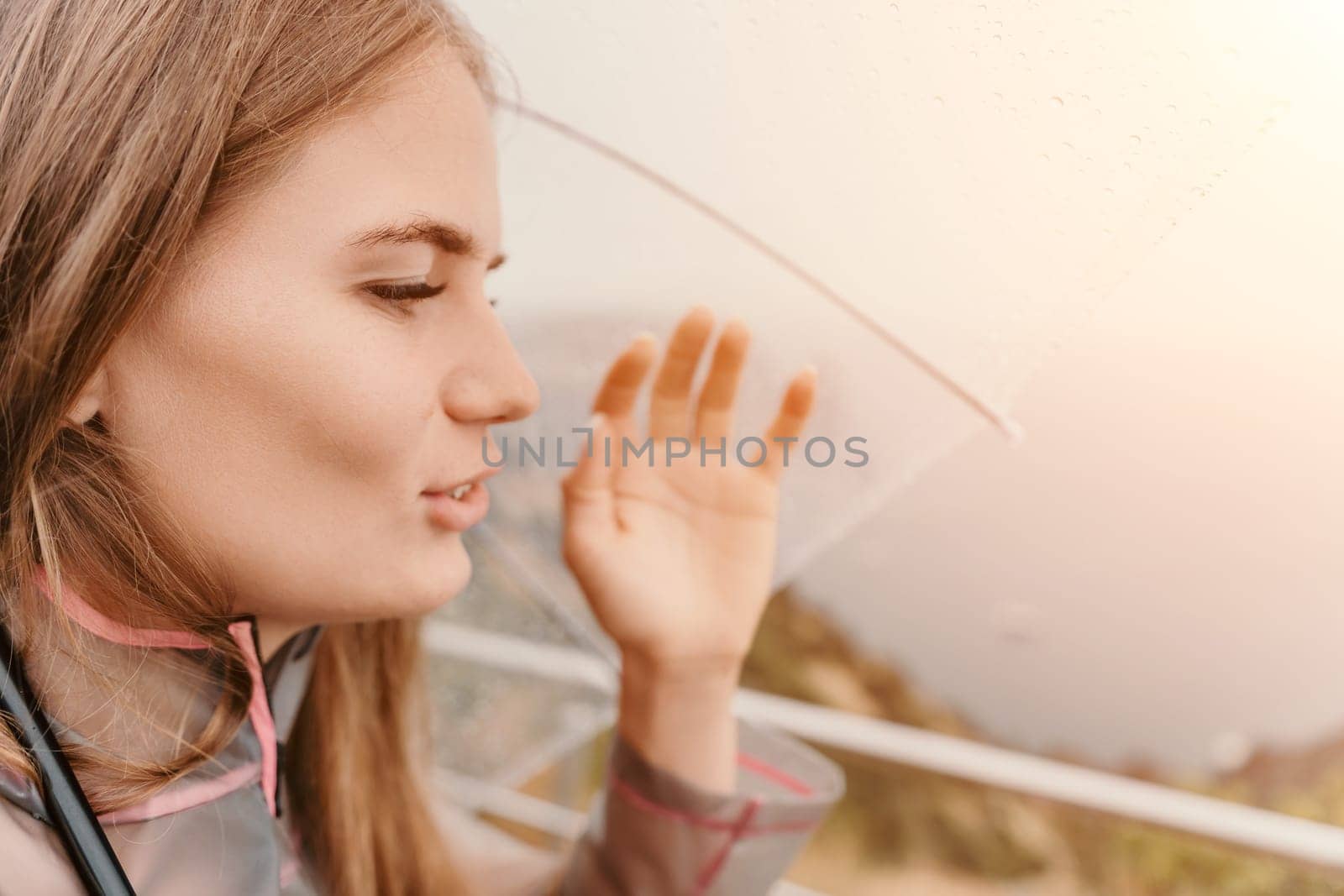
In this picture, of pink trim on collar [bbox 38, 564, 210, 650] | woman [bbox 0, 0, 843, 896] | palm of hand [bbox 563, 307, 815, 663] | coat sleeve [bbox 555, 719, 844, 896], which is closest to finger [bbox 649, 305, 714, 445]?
palm of hand [bbox 563, 307, 815, 663]

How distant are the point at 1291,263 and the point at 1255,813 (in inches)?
25.1

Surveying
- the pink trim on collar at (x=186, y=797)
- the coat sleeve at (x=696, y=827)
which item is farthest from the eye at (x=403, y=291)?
the coat sleeve at (x=696, y=827)

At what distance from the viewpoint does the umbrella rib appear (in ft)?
2.50

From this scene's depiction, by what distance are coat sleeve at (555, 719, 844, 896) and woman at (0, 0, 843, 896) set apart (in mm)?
309

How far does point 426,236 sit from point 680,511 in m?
0.39

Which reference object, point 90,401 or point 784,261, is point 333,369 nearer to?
point 90,401

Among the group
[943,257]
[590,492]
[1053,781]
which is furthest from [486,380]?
[1053,781]

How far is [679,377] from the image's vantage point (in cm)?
91

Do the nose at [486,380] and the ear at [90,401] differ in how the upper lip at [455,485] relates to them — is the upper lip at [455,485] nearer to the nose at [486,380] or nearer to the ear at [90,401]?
the nose at [486,380]

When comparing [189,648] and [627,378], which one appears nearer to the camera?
[189,648]

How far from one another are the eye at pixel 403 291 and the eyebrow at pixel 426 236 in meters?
0.03

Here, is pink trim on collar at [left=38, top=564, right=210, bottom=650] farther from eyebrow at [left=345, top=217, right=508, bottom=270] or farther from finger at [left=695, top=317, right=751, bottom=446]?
finger at [left=695, top=317, right=751, bottom=446]

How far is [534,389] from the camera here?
73 cm

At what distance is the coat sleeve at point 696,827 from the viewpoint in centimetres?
90
